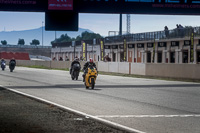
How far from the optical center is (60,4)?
78.7 ft

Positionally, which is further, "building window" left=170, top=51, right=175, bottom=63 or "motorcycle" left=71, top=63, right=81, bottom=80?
"building window" left=170, top=51, right=175, bottom=63

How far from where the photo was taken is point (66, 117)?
998 cm

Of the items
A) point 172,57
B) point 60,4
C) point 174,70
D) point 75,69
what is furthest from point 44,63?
point 60,4

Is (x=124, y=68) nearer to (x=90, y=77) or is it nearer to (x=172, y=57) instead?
(x=172, y=57)

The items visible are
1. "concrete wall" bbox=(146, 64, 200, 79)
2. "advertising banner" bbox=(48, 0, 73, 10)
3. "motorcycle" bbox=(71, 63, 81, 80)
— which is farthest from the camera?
"concrete wall" bbox=(146, 64, 200, 79)

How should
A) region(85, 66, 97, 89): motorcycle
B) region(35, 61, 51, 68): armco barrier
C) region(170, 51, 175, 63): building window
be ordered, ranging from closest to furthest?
region(85, 66, 97, 89): motorcycle, region(170, 51, 175, 63): building window, region(35, 61, 51, 68): armco barrier

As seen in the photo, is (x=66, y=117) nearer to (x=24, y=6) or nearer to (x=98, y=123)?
(x=98, y=123)

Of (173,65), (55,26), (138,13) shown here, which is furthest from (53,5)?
(173,65)

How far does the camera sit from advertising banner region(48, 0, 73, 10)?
23.7m

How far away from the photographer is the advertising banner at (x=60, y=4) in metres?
23.7

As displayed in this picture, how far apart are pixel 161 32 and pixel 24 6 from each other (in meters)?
33.0

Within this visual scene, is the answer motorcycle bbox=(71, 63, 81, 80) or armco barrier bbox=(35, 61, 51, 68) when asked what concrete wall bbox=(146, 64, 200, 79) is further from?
armco barrier bbox=(35, 61, 51, 68)

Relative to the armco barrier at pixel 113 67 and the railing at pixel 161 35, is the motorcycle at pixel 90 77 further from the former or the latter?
the railing at pixel 161 35

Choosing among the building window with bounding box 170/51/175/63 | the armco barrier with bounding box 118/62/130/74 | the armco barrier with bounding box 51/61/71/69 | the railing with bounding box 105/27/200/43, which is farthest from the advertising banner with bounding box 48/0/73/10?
the building window with bounding box 170/51/175/63
